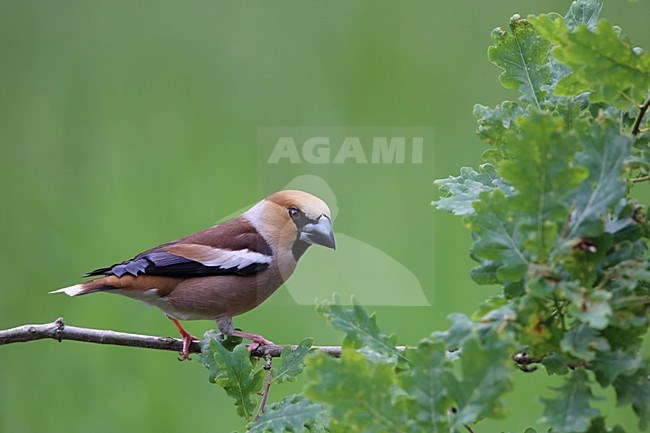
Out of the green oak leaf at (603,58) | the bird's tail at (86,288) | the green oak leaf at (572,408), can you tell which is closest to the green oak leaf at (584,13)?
the green oak leaf at (603,58)

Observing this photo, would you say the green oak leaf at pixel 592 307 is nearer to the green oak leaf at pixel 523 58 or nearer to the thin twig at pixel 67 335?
the green oak leaf at pixel 523 58

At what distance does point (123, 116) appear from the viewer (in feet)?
4.35

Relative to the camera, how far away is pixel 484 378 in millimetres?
282

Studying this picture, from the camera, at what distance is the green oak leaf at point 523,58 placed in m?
0.46

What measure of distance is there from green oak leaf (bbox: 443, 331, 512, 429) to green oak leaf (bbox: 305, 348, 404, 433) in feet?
0.09

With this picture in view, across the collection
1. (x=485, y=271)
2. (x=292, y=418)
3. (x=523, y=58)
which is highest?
(x=523, y=58)

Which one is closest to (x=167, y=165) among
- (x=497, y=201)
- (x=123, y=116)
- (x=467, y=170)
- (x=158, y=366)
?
(x=123, y=116)

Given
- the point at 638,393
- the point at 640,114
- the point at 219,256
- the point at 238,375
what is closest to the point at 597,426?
the point at 638,393

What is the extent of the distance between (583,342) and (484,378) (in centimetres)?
5

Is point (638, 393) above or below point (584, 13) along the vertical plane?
below

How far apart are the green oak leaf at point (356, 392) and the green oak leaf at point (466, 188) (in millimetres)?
111

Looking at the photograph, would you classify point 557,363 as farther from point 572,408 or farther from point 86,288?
point 86,288

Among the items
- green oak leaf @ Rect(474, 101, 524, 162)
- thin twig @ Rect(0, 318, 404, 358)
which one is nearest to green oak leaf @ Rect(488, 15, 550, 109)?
green oak leaf @ Rect(474, 101, 524, 162)

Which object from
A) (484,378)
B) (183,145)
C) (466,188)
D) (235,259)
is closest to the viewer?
(484,378)
